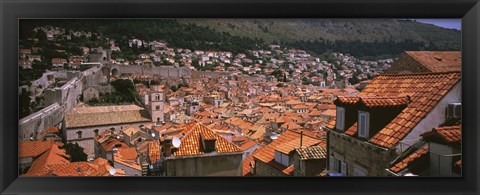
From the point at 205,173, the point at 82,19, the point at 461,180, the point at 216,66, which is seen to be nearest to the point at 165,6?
the point at 82,19

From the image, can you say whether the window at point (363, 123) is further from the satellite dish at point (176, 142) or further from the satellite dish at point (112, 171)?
the satellite dish at point (112, 171)

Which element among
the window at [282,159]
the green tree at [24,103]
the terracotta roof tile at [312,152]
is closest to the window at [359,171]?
the terracotta roof tile at [312,152]

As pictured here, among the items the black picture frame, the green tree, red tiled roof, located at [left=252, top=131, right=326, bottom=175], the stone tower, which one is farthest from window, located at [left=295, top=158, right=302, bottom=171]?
the green tree

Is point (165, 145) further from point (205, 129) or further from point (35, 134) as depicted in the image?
point (35, 134)

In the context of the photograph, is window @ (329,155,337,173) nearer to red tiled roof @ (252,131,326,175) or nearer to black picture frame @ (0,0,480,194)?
red tiled roof @ (252,131,326,175)

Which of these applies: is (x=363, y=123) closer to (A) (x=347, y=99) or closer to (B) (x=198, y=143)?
(A) (x=347, y=99)

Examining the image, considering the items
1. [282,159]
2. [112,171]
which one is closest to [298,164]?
[282,159]
